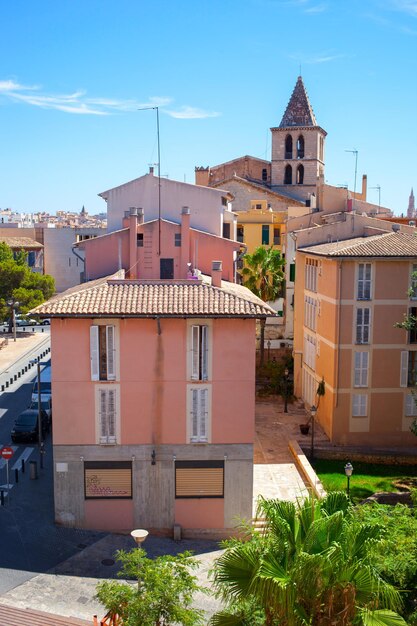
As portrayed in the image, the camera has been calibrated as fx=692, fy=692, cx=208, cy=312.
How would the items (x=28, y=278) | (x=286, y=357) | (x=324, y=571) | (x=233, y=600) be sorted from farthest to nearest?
(x=28, y=278), (x=286, y=357), (x=233, y=600), (x=324, y=571)

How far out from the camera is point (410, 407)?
3108cm

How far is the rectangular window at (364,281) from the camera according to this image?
2994cm

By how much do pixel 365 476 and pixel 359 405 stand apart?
12.7 ft

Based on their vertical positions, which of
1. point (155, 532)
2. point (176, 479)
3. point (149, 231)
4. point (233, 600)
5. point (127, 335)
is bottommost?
point (155, 532)

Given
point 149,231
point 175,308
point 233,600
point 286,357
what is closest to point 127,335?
point 175,308

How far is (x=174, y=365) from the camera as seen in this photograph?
2125cm

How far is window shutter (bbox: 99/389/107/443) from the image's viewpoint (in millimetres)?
21219

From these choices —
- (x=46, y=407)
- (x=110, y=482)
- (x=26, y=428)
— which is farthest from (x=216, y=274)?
(x=46, y=407)

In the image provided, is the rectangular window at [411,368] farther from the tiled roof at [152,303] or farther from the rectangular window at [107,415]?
the rectangular window at [107,415]

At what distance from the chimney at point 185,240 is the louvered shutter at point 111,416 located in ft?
29.3

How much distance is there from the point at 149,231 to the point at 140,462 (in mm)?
10958

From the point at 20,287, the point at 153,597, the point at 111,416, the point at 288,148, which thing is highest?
the point at 288,148

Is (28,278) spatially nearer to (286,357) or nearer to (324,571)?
(286,357)

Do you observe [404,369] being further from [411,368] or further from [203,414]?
[203,414]
